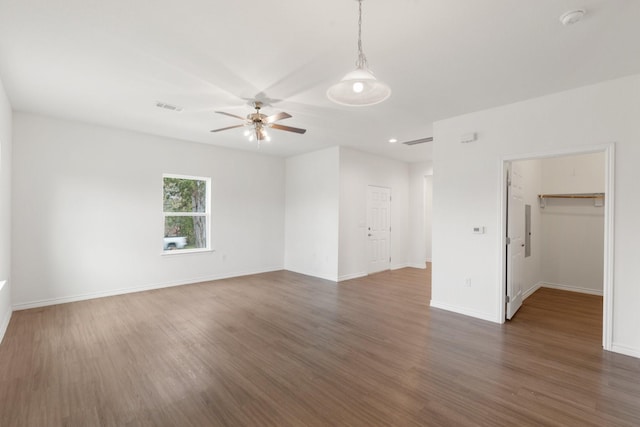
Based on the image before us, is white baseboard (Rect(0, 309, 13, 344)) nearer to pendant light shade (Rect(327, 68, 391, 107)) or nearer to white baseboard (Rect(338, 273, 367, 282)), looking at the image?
pendant light shade (Rect(327, 68, 391, 107))

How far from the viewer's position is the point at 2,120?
337 cm

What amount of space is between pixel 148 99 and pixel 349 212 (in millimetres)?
4075

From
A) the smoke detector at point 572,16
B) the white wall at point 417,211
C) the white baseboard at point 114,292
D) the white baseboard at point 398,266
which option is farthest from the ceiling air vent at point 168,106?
the white wall at point 417,211

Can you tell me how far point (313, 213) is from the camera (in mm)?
6699

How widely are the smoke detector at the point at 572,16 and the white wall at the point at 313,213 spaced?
166 inches

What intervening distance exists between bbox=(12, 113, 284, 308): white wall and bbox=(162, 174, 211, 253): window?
179 mm

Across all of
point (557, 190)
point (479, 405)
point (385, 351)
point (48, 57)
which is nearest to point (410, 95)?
point (385, 351)

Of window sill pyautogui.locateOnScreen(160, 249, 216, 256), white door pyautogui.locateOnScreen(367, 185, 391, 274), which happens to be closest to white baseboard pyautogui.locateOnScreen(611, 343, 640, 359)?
white door pyautogui.locateOnScreen(367, 185, 391, 274)

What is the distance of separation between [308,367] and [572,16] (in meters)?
3.44

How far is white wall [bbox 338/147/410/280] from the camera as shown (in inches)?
245

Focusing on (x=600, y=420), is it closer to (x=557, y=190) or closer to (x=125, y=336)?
(x=125, y=336)

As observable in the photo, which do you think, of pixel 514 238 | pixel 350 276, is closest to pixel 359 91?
pixel 514 238

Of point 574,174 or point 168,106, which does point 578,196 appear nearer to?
point 574,174

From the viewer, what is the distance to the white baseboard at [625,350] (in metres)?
2.93
